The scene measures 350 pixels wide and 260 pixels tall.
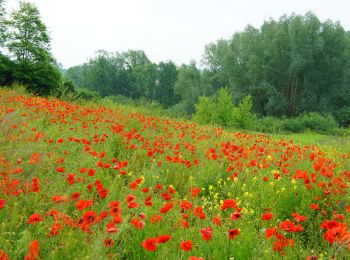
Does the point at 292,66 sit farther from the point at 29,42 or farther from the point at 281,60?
the point at 29,42

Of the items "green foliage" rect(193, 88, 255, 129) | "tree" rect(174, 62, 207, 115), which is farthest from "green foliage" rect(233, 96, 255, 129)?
"tree" rect(174, 62, 207, 115)

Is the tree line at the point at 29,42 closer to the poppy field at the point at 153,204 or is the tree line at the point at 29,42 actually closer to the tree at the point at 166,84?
the poppy field at the point at 153,204

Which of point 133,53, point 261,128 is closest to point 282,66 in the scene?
point 261,128

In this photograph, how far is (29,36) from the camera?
103 ft

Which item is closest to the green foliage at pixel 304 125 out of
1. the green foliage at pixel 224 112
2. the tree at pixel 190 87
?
the green foliage at pixel 224 112

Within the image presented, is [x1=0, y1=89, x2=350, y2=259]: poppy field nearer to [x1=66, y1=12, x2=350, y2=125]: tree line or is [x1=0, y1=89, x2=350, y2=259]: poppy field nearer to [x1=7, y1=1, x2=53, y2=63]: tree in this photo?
[x1=7, y1=1, x2=53, y2=63]: tree

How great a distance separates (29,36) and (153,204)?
32.0 metres

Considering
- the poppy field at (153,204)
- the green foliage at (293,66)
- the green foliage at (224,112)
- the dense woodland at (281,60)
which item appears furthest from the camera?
the green foliage at (293,66)

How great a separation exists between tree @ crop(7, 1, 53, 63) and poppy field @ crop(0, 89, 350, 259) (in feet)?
80.5

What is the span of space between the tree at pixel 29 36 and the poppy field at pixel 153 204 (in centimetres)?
2452

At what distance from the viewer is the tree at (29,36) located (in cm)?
3009

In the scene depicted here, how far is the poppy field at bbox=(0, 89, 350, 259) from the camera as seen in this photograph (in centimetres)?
247

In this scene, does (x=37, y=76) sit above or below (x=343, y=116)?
above

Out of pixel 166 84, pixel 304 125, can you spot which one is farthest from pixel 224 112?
pixel 166 84
